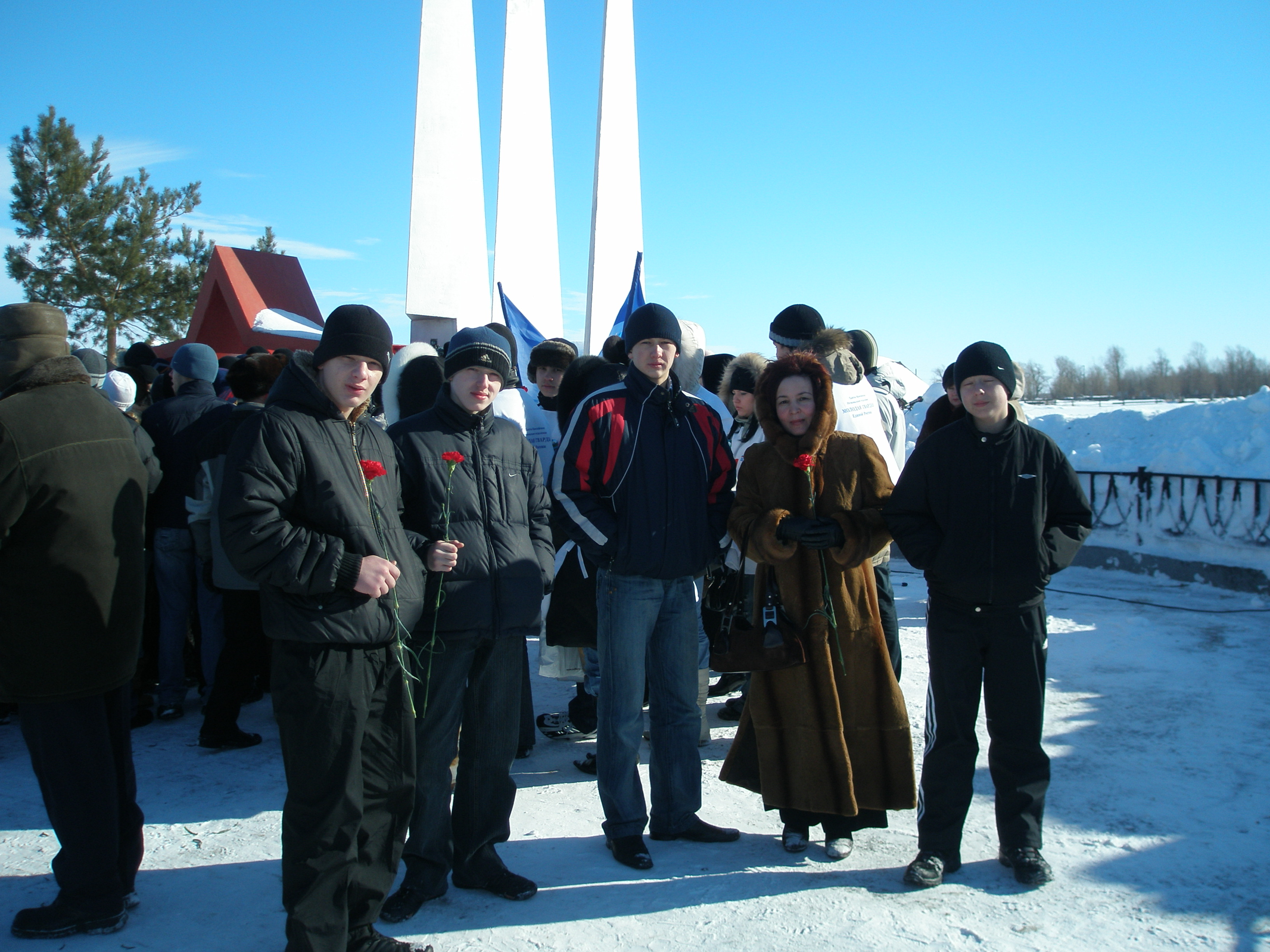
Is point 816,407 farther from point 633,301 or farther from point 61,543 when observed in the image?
point 633,301

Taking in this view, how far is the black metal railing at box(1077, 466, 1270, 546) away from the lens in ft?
26.5

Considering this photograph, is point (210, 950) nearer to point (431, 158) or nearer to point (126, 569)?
point (126, 569)

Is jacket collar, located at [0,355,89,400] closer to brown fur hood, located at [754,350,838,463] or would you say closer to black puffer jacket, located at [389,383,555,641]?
black puffer jacket, located at [389,383,555,641]

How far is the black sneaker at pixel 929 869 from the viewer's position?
303 cm

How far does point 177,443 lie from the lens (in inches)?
195

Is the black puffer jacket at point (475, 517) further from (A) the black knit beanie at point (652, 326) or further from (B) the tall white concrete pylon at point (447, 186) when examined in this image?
(B) the tall white concrete pylon at point (447, 186)

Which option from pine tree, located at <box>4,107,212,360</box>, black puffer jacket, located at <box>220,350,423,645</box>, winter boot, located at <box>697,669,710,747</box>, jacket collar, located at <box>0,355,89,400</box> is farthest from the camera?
pine tree, located at <box>4,107,212,360</box>

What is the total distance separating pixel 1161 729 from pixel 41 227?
30742 millimetres

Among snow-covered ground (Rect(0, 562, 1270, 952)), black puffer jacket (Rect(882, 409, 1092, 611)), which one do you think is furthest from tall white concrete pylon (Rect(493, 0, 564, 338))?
black puffer jacket (Rect(882, 409, 1092, 611))

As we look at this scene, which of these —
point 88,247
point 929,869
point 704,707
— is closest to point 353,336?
point 704,707

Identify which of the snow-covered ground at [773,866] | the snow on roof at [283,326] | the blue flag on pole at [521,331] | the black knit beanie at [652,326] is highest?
the snow on roof at [283,326]

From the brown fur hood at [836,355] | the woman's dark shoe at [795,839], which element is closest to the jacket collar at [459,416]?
the brown fur hood at [836,355]

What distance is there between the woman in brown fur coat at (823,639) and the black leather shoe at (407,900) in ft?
4.16

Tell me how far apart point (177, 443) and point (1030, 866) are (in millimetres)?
4743
